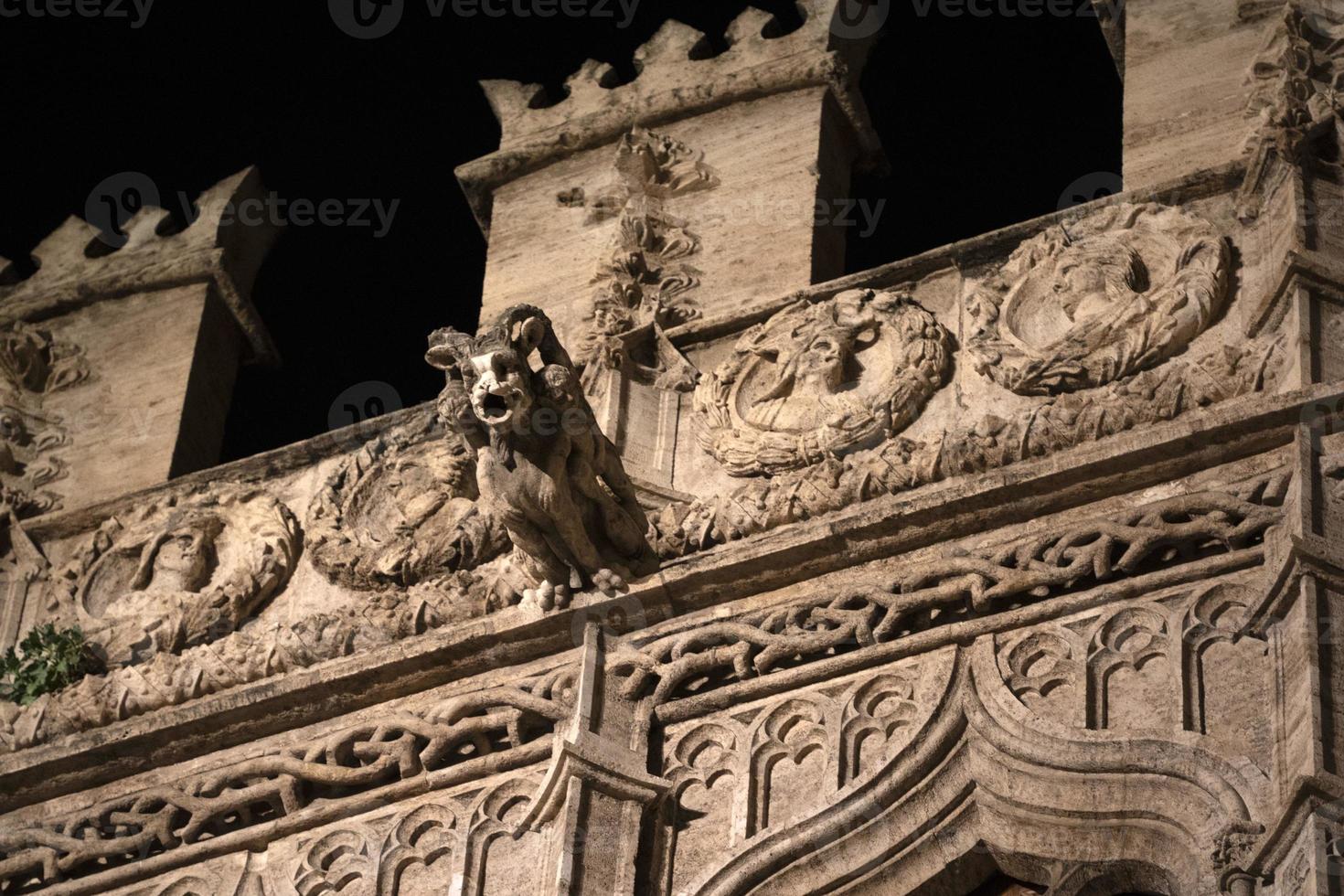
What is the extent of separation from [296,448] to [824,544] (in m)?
2.89

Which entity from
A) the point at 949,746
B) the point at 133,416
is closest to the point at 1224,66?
the point at 949,746

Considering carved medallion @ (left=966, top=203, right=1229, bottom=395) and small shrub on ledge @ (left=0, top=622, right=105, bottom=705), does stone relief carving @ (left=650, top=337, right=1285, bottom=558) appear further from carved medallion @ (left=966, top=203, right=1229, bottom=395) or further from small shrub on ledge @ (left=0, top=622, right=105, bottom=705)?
small shrub on ledge @ (left=0, top=622, right=105, bottom=705)

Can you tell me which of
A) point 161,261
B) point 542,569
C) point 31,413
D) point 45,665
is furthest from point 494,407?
point 161,261

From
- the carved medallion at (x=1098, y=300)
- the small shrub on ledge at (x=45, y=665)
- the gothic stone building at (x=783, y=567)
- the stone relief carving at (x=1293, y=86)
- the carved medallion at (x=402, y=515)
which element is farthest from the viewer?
the small shrub on ledge at (x=45, y=665)

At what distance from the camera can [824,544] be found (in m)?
13.9

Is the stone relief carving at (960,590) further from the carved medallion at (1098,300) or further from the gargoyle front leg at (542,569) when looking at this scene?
the carved medallion at (1098,300)

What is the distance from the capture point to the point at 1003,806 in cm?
1294

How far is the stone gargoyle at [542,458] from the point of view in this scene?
13734 mm

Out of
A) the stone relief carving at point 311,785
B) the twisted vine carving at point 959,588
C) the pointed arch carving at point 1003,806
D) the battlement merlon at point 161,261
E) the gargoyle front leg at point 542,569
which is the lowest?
the pointed arch carving at point 1003,806

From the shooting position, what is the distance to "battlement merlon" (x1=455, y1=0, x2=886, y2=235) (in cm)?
1648

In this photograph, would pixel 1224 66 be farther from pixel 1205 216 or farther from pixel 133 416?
pixel 133 416
